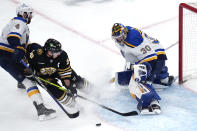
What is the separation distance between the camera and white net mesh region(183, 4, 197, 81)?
15.0 ft

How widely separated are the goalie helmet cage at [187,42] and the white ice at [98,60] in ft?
0.52

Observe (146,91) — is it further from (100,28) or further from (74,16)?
(74,16)

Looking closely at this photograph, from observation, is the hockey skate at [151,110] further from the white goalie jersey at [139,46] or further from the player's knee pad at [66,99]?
the player's knee pad at [66,99]

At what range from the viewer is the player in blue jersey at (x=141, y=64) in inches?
163

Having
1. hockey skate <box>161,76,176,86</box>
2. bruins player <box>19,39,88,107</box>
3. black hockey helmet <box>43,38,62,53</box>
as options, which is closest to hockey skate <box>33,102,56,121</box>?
bruins player <box>19,39,88,107</box>

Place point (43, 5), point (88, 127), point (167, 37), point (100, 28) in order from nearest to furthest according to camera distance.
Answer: point (88, 127)
point (167, 37)
point (100, 28)
point (43, 5)

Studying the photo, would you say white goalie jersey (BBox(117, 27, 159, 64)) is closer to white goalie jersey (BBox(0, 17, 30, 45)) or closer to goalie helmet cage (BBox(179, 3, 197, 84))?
goalie helmet cage (BBox(179, 3, 197, 84))

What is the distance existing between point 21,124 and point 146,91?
1.28 metres

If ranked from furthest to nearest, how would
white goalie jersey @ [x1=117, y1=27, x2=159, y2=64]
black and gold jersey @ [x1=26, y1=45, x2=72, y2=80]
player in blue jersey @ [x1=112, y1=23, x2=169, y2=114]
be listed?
white goalie jersey @ [x1=117, y1=27, x2=159, y2=64] → player in blue jersey @ [x1=112, y1=23, x2=169, y2=114] → black and gold jersey @ [x1=26, y1=45, x2=72, y2=80]

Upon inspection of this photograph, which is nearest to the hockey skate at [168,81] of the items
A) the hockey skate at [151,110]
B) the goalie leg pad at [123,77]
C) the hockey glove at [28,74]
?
the goalie leg pad at [123,77]

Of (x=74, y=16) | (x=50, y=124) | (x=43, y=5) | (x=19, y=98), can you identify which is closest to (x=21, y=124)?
(x=50, y=124)

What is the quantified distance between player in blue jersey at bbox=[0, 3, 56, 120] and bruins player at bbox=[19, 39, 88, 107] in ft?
0.34

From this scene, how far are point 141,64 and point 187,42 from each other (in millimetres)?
777

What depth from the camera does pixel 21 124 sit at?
4094 millimetres
